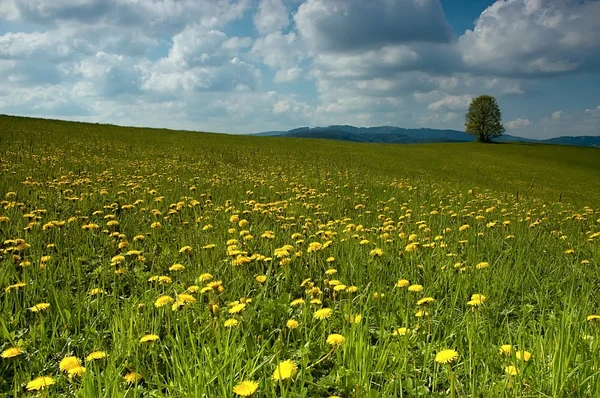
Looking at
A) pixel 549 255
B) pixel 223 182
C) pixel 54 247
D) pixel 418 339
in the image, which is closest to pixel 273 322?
pixel 418 339

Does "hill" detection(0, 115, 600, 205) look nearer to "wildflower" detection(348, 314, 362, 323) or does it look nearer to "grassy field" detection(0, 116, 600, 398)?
"grassy field" detection(0, 116, 600, 398)

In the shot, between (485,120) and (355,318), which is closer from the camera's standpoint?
(355,318)

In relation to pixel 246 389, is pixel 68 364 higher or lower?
lower

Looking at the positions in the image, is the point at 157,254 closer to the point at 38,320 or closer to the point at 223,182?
the point at 38,320

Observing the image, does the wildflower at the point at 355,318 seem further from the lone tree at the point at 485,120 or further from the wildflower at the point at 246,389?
the lone tree at the point at 485,120

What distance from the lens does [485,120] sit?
84562 millimetres

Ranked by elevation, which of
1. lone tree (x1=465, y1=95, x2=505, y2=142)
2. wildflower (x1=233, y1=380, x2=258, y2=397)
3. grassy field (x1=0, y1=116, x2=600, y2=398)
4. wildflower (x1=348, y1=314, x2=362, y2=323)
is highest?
lone tree (x1=465, y1=95, x2=505, y2=142)

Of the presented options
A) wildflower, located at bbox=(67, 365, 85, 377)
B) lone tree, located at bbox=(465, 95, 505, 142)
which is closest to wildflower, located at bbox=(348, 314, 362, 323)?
wildflower, located at bbox=(67, 365, 85, 377)

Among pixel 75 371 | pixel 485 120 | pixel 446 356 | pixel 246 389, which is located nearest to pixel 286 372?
pixel 246 389

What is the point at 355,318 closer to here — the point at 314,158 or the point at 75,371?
the point at 75,371

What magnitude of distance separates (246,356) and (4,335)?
5.63 feet

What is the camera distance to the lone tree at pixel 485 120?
8388cm

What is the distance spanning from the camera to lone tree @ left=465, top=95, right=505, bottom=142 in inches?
3302

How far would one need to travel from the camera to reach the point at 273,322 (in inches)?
130
